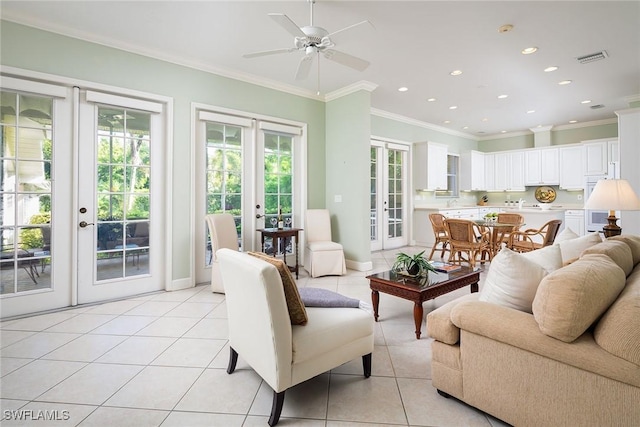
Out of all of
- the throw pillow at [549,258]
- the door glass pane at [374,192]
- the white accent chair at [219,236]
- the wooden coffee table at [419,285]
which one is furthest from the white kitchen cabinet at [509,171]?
the white accent chair at [219,236]

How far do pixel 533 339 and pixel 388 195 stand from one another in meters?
5.66

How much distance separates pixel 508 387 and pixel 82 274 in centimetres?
403

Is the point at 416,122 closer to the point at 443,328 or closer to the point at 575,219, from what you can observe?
the point at 575,219

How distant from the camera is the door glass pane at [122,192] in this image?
12.0 feet

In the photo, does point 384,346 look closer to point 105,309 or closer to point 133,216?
point 105,309

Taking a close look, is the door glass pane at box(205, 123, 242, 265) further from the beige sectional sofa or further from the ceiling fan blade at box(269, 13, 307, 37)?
the beige sectional sofa

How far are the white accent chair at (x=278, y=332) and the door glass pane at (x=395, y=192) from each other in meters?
5.23

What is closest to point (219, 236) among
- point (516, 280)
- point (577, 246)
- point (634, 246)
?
point (516, 280)

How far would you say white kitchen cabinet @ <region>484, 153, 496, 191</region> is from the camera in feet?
28.6

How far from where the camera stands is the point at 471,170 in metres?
8.34

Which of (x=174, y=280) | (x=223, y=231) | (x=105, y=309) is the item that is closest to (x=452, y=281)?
(x=223, y=231)

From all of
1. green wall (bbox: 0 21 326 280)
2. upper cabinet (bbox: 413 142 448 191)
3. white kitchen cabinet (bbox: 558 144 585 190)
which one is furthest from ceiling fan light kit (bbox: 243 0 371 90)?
white kitchen cabinet (bbox: 558 144 585 190)

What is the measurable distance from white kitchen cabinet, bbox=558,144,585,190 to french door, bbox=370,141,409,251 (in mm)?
3714

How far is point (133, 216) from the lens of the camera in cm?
387
